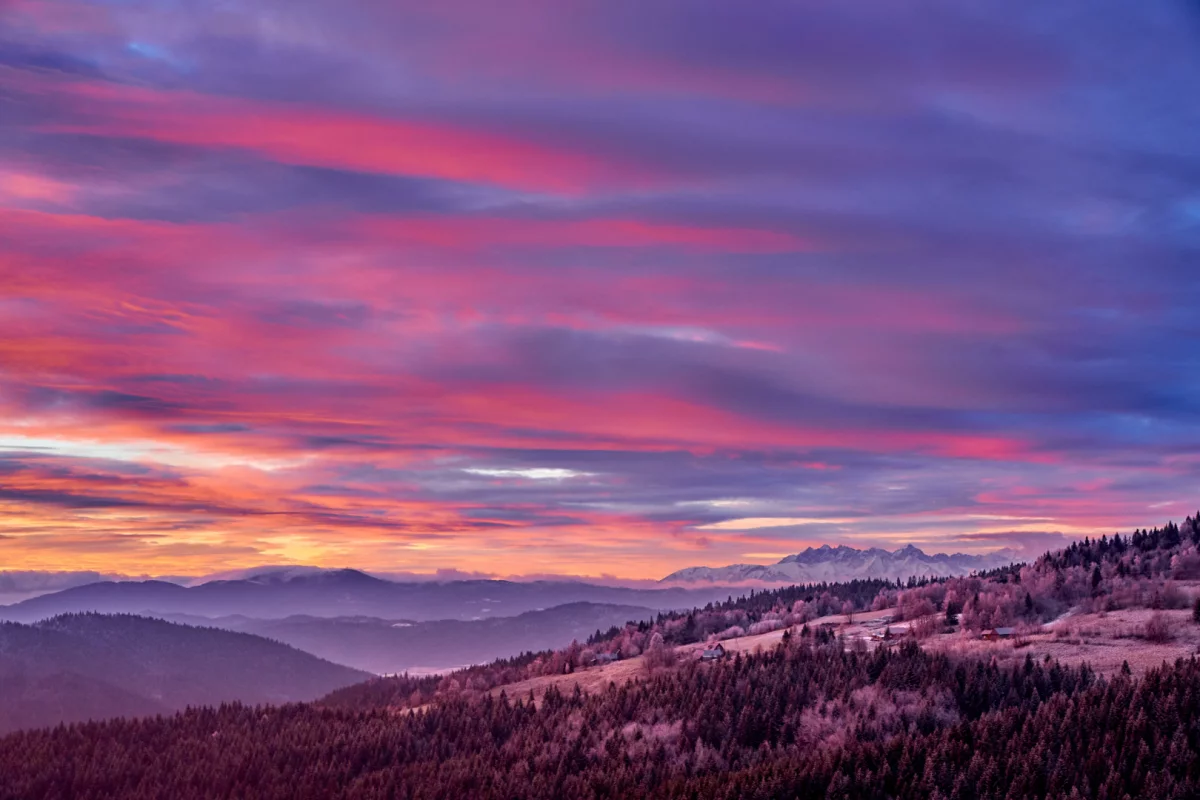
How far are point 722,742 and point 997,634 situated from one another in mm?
36200

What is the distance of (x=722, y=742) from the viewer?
267 feet

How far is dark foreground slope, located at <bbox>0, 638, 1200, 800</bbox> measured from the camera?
5781cm

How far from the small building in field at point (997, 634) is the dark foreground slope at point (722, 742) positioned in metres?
10.7

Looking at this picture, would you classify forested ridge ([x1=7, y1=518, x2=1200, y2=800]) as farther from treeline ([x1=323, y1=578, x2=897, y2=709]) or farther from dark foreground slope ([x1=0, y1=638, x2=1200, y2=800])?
treeline ([x1=323, y1=578, x2=897, y2=709])

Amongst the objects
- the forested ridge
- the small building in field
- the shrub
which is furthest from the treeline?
the shrub

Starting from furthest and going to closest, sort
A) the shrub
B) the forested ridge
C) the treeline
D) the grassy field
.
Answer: the treeline < the shrub < the grassy field < the forested ridge

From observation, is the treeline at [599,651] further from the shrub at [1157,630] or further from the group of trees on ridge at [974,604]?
the shrub at [1157,630]

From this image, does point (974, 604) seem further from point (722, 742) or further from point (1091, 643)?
point (722, 742)

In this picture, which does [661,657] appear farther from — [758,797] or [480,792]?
[758,797]

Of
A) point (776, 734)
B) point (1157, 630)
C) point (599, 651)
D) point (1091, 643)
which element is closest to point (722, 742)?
point (776, 734)

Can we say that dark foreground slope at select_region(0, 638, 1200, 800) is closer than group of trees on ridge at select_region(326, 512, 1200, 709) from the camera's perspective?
Yes

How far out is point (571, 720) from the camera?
9969 centimetres

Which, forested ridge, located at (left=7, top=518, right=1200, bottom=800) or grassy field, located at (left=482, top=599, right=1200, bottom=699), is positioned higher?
grassy field, located at (left=482, top=599, right=1200, bottom=699)

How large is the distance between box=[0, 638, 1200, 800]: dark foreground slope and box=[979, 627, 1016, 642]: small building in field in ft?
35.1
